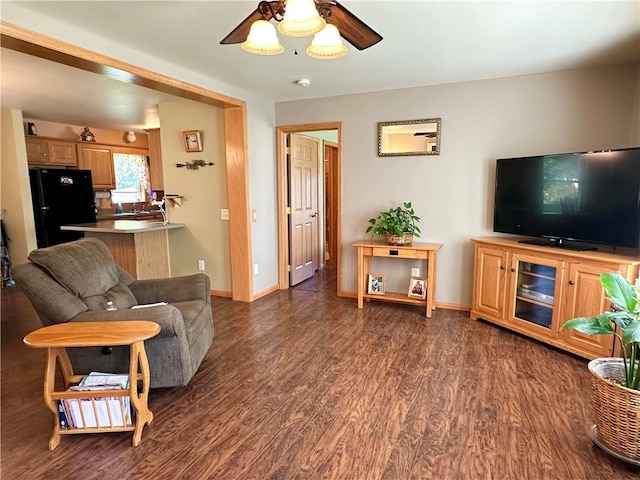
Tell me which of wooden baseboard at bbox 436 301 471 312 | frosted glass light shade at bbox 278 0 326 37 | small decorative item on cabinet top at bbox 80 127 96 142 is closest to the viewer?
frosted glass light shade at bbox 278 0 326 37

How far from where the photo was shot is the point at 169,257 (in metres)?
4.68

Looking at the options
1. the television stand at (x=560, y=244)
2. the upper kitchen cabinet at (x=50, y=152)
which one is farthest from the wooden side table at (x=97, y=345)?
the upper kitchen cabinet at (x=50, y=152)

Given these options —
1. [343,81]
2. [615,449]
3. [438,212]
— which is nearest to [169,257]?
[343,81]

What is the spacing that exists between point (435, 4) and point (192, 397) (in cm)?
278

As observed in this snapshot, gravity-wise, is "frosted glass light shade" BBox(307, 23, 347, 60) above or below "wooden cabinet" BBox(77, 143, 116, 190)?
above

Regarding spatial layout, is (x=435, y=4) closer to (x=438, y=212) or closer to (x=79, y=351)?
(x=438, y=212)

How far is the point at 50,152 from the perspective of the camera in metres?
5.70

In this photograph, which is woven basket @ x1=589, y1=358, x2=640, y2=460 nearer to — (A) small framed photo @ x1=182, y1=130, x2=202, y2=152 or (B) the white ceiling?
(B) the white ceiling

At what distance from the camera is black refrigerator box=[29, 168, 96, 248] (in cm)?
537

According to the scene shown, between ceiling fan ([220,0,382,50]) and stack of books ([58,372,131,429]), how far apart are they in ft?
6.39

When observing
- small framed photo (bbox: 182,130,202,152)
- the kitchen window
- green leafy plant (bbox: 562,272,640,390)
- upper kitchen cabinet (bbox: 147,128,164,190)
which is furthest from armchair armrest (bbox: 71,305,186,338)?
the kitchen window

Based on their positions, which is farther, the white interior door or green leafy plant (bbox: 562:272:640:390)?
the white interior door

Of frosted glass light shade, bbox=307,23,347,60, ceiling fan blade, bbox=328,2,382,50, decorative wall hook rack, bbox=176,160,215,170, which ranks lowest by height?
decorative wall hook rack, bbox=176,160,215,170

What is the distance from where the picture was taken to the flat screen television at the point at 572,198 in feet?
8.65
